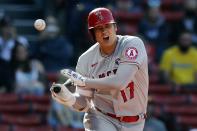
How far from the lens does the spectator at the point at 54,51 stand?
1180 cm

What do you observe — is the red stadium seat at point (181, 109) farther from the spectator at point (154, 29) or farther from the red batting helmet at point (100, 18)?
the red batting helmet at point (100, 18)

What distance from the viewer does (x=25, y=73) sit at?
11.0 meters

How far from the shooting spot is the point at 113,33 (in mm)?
6820

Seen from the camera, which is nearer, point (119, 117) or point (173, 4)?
point (119, 117)

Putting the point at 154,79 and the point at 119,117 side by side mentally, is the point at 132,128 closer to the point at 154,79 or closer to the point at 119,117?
the point at 119,117

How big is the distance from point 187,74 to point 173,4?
7.82ft

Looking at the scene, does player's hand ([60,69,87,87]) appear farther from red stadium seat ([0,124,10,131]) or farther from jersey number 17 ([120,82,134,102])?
red stadium seat ([0,124,10,131])

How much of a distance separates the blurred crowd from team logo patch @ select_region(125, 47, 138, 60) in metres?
3.45

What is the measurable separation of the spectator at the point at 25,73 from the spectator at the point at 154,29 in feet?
7.57

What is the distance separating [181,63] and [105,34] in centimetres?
559

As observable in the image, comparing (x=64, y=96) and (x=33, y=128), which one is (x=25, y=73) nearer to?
(x=33, y=128)

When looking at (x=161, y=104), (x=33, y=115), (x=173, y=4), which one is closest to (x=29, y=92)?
(x=33, y=115)

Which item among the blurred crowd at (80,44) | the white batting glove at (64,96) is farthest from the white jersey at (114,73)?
the blurred crowd at (80,44)

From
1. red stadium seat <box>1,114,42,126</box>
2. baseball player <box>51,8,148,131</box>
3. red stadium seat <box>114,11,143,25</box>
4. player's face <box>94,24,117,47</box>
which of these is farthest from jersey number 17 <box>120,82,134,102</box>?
red stadium seat <box>114,11,143,25</box>
